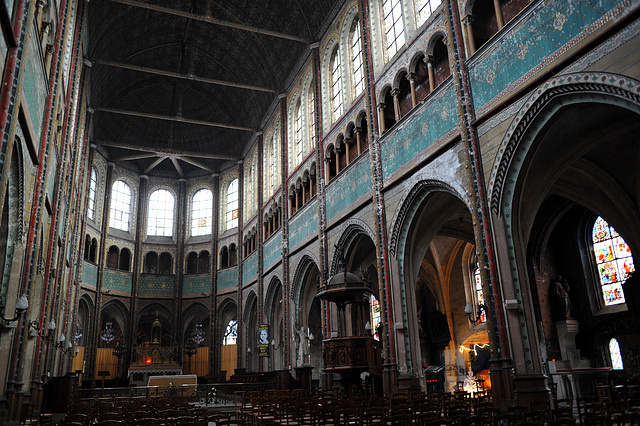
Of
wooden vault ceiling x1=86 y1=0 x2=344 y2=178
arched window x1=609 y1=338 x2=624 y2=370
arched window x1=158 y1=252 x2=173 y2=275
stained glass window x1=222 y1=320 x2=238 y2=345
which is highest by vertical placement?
wooden vault ceiling x1=86 y1=0 x2=344 y2=178

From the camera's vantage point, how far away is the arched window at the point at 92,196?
33725mm

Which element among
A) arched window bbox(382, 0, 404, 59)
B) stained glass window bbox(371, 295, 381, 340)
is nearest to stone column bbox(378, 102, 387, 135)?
arched window bbox(382, 0, 404, 59)

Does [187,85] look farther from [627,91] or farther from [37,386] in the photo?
[627,91]

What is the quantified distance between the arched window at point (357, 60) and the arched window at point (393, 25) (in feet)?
5.39

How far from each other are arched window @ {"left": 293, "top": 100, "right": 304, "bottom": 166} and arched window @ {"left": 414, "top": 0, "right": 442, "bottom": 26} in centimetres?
1029

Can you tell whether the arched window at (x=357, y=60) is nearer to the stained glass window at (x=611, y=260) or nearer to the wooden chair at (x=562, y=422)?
the stained glass window at (x=611, y=260)

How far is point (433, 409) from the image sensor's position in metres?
9.22

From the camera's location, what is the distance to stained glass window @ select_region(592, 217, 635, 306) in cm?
1777

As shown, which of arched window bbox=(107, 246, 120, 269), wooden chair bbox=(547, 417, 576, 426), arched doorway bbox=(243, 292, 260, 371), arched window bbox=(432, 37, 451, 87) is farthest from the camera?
arched window bbox=(107, 246, 120, 269)

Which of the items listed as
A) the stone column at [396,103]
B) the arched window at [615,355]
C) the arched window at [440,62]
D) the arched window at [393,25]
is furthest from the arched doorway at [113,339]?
the arched window at [615,355]

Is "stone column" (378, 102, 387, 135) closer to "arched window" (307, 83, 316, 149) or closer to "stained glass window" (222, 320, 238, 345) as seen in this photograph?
"arched window" (307, 83, 316, 149)

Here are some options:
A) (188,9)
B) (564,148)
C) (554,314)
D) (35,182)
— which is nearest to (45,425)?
(35,182)

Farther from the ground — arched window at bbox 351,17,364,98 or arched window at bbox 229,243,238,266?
arched window at bbox 351,17,364,98

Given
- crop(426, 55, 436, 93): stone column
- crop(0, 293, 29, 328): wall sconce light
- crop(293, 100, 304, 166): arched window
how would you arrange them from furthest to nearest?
crop(293, 100, 304, 166): arched window
crop(426, 55, 436, 93): stone column
crop(0, 293, 29, 328): wall sconce light
